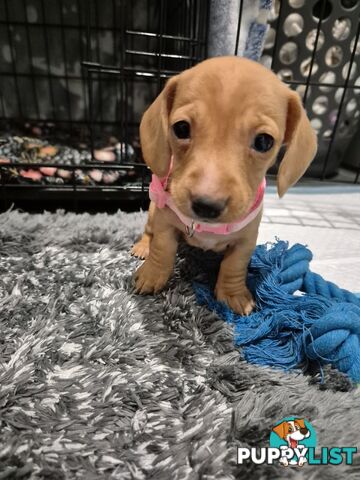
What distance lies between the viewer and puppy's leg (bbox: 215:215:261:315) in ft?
3.53

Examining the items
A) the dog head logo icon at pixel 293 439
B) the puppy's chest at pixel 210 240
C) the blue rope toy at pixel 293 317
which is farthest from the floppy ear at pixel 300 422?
the puppy's chest at pixel 210 240

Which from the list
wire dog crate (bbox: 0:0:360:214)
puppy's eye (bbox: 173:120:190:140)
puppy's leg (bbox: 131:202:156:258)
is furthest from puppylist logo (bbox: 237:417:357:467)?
wire dog crate (bbox: 0:0:360:214)

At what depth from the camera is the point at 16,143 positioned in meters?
1.96

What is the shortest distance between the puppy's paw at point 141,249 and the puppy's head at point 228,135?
0.47 meters

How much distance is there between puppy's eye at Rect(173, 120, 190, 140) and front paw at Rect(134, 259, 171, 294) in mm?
412

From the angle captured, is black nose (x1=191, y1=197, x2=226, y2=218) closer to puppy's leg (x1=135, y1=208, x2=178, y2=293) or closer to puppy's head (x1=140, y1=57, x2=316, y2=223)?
puppy's head (x1=140, y1=57, x2=316, y2=223)

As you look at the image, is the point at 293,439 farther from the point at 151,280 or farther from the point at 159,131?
the point at 159,131

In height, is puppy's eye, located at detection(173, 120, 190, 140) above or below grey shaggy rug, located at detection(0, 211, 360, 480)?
above

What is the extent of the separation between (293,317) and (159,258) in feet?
1.30

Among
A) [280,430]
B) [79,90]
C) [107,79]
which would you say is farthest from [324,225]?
[79,90]

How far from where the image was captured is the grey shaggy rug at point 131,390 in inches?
26.9

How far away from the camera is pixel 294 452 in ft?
2.32

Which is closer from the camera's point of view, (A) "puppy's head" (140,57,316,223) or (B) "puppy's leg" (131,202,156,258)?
(A) "puppy's head" (140,57,316,223)

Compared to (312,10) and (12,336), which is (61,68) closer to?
(312,10)
